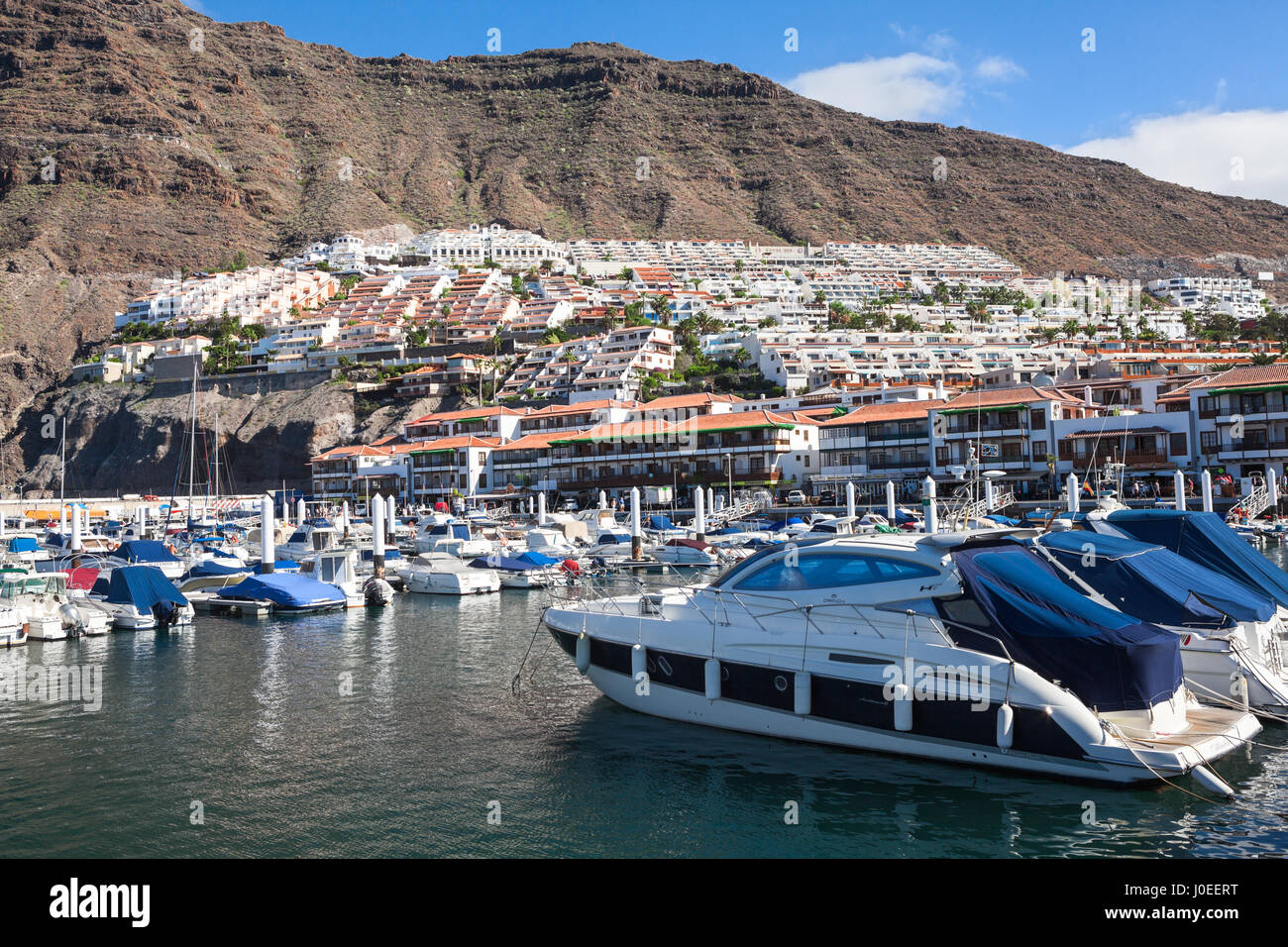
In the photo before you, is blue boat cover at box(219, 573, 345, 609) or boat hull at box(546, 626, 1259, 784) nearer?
boat hull at box(546, 626, 1259, 784)

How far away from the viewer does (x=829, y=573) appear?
17.1 m

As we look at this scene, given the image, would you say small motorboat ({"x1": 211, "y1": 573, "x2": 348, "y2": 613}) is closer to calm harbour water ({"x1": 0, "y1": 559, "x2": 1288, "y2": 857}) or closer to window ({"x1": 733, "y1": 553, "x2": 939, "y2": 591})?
calm harbour water ({"x1": 0, "y1": 559, "x2": 1288, "y2": 857})

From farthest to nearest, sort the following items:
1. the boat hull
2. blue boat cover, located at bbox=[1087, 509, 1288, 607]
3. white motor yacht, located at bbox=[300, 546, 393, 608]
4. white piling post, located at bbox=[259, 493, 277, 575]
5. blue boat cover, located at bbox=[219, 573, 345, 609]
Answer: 1. white piling post, located at bbox=[259, 493, 277, 575]
2. white motor yacht, located at bbox=[300, 546, 393, 608]
3. blue boat cover, located at bbox=[219, 573, 345, 609]
4. blue boat cover, located at bbox=[1087, 509, 1288, 607]
5. the boat hull

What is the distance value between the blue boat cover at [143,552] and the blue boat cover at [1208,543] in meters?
43.0

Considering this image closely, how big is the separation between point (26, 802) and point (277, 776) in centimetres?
373

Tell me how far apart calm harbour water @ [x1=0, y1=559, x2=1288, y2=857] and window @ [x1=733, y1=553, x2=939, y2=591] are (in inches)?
110

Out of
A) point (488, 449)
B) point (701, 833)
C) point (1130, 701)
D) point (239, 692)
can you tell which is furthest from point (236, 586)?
point (488, 449)

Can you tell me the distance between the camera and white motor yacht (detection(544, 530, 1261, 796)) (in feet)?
47.1

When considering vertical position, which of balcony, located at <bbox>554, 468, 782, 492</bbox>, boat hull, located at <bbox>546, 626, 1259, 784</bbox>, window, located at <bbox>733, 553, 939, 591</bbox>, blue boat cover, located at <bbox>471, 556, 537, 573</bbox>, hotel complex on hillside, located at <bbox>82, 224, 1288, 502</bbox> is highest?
hotel complex on hillside, located at <bbox>82, 224, 1288, 502</bbox>

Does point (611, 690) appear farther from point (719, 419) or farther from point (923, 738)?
point (719, 419)

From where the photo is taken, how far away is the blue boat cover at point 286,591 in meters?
37.5

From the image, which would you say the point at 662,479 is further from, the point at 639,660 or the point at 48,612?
the point at 639,660

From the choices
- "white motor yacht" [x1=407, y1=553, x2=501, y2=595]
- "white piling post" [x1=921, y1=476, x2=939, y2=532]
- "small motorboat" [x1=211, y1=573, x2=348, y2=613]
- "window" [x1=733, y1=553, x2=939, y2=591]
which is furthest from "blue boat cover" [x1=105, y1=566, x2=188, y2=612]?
"white piling post" [x1=921, y1=476, x2=939, y2=532]

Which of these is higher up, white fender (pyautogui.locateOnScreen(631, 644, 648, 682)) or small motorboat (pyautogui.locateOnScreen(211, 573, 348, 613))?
white fender (pyautogui.locateOnScreen(631, 644, 648, 682))
